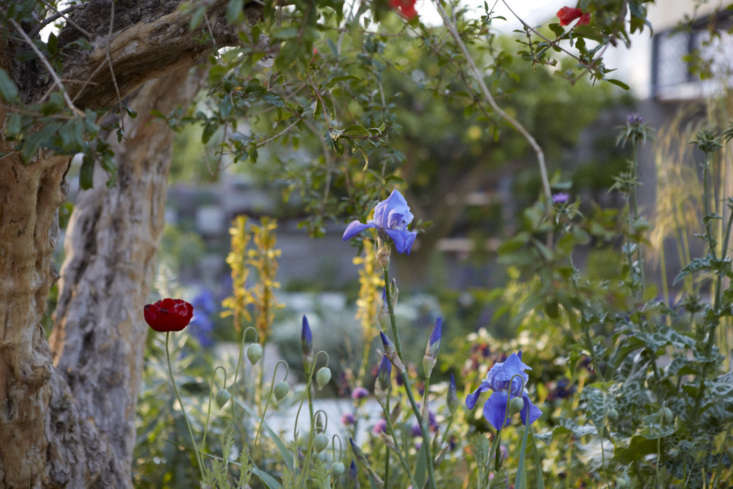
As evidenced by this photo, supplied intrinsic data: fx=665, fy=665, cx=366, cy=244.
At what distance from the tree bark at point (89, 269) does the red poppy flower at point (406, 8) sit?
0.29 m

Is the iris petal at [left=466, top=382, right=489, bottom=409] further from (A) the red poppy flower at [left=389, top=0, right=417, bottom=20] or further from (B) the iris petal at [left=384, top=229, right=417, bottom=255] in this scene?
(A) the red poppy flower at [left=389, top=0, right=417, bottom=20]

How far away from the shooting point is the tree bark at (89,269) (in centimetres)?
104

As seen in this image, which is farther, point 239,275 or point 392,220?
point 239,275

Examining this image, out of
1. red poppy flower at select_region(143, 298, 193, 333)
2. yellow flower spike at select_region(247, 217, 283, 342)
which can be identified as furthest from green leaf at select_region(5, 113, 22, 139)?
yellow flower spike at select_region(247, 217, 283, 342)

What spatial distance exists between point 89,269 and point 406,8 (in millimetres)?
1065

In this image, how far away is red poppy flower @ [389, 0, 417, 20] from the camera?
1.13 m

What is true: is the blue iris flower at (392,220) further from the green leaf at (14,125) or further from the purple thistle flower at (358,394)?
the purple thistle flower at (358,394)

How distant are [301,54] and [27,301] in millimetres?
718

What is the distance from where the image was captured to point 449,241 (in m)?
9.79

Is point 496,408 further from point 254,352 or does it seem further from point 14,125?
point 14,125

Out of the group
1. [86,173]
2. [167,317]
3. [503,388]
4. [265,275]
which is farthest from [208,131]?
[503,388]

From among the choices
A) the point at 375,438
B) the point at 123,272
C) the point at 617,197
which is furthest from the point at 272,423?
the point at 617,197

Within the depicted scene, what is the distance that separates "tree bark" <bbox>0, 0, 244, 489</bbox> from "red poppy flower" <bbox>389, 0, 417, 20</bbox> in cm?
29

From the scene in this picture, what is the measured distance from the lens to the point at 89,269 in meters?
1.71
